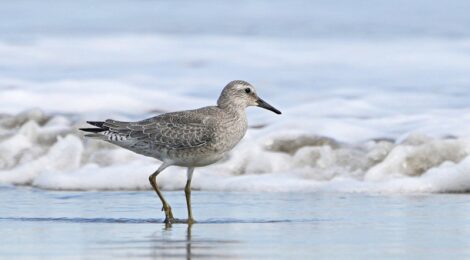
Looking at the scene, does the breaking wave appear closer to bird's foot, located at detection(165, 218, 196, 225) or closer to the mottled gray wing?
the mottled gray wing

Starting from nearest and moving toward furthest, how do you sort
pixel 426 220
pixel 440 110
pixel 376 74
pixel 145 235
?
1. pixel 145 235
2. pixel 426 220
3. pixel 440 110
4. pixel 376 74

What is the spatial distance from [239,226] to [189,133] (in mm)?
1262

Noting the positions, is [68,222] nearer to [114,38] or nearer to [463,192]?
[463,192]

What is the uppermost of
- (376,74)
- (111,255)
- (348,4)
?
(348,4)

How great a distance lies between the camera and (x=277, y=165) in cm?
1323

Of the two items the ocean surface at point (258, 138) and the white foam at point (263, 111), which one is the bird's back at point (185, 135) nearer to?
the ocean surface at point (258, 138)

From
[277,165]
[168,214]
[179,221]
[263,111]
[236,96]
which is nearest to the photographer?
[179,221]

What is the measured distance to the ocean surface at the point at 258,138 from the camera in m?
9.62

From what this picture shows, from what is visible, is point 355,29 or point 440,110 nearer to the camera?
point 440,110

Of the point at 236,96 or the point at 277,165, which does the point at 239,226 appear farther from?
the point at 277,165

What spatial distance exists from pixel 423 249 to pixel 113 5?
934 inches

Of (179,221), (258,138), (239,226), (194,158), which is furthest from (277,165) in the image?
(239,226)

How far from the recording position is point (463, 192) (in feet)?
39.2

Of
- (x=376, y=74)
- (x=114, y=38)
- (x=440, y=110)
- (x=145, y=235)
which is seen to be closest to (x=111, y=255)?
(x=145, y=235)
